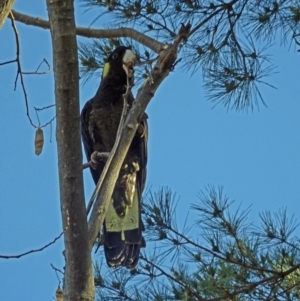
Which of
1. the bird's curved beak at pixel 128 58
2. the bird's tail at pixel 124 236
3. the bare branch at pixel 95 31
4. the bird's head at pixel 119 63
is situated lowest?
the bird's tail at pixel 124 236

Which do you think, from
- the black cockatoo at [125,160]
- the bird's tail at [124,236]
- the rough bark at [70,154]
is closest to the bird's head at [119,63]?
the black cockatoo at [125,160]

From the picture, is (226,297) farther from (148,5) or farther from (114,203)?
(148,5)

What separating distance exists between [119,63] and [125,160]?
39 cm

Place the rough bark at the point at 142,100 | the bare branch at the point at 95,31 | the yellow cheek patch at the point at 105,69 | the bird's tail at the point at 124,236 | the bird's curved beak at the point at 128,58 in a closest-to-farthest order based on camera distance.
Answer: the rough bark at the point at 142,100 < the bare branch at the point at 95,31 < the bird's tail at the point at 124,236 < the bird's curved beak at the point at 128,58 < the yellow cheek patch at the point at 105,69

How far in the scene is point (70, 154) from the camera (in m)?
1.13

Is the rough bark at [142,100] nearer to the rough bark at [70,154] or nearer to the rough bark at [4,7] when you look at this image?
the rough bark at [70,154]

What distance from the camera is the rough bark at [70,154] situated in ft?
3.55

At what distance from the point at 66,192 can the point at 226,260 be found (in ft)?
4.34

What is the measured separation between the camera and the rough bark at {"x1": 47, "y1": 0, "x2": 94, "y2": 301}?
108cm

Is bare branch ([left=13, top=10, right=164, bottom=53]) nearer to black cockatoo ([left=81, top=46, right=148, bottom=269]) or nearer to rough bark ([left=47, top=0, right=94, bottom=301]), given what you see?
black cockatoo ([left=81, top=46, right=148, bottom=269])

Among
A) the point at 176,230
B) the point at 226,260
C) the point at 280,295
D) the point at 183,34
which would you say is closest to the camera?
the point at 183,34

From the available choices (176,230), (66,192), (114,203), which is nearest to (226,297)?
(176,230)

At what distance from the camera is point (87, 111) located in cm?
278

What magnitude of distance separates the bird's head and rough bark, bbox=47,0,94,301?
118cm
